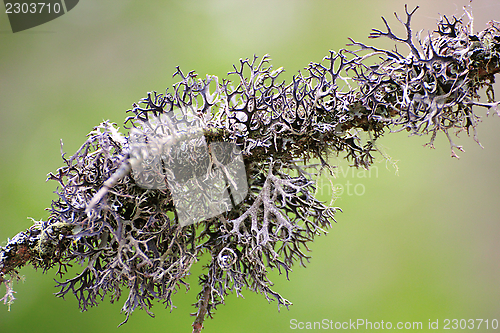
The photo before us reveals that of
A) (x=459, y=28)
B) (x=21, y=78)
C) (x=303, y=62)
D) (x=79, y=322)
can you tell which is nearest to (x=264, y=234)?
(x=459, y=28)

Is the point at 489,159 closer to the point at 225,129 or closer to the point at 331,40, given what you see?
the point at 331,40

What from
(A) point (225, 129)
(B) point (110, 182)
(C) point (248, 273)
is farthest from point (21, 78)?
(C) point (248, 273)

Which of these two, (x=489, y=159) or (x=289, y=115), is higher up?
(x=489, y=159)

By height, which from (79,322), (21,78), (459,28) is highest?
(21,78)

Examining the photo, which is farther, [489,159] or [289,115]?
[489,159]

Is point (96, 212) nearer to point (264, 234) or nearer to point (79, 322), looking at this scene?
point (264, 234)

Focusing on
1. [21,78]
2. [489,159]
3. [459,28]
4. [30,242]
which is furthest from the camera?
[21,78]

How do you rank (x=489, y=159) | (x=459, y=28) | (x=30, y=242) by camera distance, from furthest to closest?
1. (x=489, y=159)
2. (x=30, y=242)
3. (x=459, y=28)

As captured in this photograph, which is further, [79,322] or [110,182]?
[79,322]

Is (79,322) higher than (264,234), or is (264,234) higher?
(264,234)
